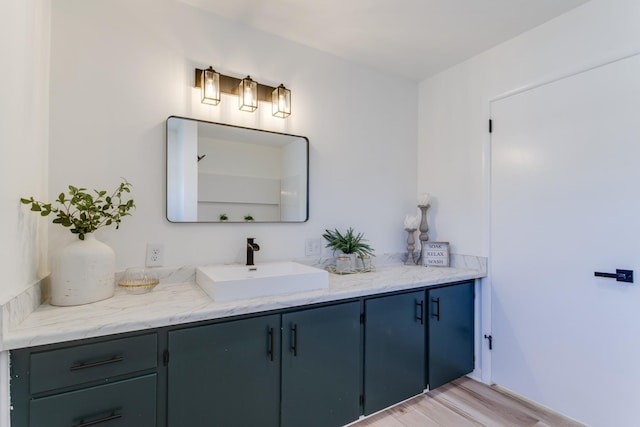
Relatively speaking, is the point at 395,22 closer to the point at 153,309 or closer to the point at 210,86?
the point at 210,86

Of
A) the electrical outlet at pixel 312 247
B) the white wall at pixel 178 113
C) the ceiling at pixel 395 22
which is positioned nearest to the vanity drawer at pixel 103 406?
the white wall at pixel 178 113

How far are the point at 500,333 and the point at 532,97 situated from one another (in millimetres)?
1602

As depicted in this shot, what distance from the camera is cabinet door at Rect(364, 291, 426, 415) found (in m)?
1.76

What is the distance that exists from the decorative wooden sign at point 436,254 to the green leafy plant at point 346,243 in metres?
0.50

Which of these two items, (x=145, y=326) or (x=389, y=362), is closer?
(x=145, y=326)

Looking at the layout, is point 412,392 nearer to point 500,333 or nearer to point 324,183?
point 500,333


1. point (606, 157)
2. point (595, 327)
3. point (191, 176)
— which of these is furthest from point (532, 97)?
point (191, 176)

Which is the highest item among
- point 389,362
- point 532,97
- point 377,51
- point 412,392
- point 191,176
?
point 377,51

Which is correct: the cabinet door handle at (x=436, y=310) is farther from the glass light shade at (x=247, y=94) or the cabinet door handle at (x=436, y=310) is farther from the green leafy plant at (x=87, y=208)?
the green leafy plant at (x=87, y=208)

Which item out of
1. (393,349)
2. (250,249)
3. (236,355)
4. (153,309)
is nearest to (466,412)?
(393,349)

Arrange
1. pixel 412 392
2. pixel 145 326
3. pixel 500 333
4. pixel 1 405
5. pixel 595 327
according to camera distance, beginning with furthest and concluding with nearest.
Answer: pixel 500 333 → pixel 412 392 → pixel 595 327 → pixel 145 326 → pixel 1 405

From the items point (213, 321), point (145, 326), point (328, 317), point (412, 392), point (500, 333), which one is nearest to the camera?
point (145, 326)

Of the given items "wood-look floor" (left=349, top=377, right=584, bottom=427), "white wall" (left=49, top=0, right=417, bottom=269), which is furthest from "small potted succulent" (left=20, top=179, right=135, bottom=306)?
"wood-look floor" (left=349, top=377, right=584, bottom=427)

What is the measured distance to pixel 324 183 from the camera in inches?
89.4
